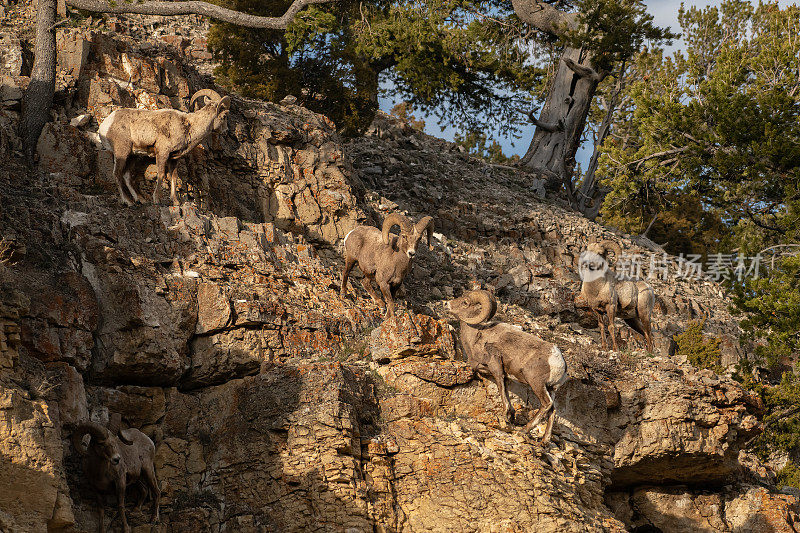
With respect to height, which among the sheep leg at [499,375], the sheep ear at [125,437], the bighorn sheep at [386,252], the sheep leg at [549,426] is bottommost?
the sheep ear at [125,437]

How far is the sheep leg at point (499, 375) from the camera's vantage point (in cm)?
1265

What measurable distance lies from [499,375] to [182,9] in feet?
38.0

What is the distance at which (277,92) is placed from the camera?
A: 2502 cm

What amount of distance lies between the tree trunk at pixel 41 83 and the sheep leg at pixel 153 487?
723 cm

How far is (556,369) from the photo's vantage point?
41.2ft

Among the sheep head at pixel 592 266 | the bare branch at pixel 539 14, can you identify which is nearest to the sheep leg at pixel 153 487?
the sheep head at pixel 592 266

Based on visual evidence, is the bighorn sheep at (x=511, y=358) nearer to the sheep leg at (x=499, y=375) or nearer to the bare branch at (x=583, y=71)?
the sheep leg at (x=499, y=375)

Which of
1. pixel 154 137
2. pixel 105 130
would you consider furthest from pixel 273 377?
pixel 105 130

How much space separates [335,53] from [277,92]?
2.38 meters

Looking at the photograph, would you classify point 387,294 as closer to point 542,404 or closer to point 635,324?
point 542,404

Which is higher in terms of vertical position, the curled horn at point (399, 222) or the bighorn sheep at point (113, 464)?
the curled horn at point (399, 222)

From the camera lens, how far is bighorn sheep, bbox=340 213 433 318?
15.4 m

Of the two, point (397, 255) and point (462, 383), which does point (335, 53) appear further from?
point (462, 383)

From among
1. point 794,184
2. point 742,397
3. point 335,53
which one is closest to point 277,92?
point 335,53
